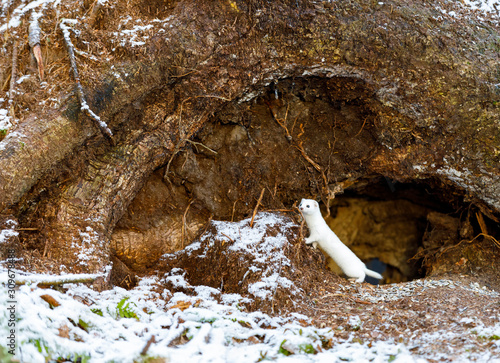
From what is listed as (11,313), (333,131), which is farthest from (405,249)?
(11,313)

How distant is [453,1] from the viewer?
13.6ft

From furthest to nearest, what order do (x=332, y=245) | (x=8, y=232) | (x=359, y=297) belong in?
(x=332, y=245)
(x=359, y=297)
(x=8, y=232)

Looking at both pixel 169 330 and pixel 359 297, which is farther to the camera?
pixel 359 297

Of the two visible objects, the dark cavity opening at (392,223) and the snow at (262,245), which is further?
the dark cavity opening at (392,223)

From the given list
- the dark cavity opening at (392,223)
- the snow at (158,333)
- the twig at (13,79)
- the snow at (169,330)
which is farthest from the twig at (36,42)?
the dark cavity opening at (392,223)

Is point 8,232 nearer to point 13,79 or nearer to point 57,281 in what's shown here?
point 57,281

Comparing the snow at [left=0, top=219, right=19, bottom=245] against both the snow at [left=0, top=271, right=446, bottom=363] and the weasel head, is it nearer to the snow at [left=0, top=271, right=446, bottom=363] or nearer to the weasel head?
the snow at [left=0, top=271, right=446, bottom=363]

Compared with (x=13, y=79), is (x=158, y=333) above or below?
below

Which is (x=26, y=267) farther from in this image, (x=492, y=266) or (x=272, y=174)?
(x=492, y=266)

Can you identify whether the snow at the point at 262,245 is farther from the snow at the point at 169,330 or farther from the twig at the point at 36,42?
the twig at the point at 36,42

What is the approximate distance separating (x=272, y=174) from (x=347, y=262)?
130cm

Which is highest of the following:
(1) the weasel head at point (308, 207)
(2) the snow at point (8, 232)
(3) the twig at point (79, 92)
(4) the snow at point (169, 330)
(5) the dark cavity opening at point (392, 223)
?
(3) the twig at point (79, 92)

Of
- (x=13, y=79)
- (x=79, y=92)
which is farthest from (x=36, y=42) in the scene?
(x=79, y=92)

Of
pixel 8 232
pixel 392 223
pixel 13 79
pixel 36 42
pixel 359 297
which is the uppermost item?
pixel 36 42
